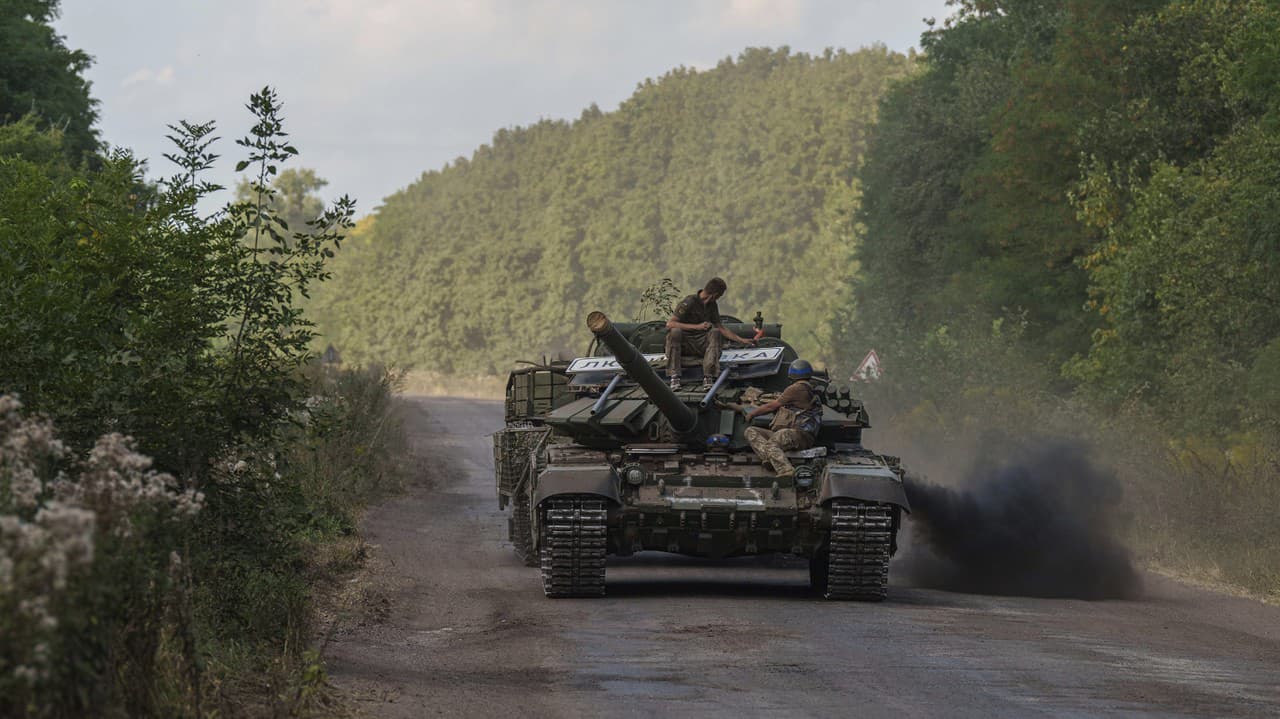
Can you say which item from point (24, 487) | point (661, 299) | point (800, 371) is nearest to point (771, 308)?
point (661, 299)

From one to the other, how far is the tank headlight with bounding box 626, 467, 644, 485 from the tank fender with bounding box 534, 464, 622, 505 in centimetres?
10

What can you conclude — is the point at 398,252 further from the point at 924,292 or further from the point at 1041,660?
the point at 1041,660

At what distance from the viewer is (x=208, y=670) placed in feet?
30.0

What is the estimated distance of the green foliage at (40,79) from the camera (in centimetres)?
3900

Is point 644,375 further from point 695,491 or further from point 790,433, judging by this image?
point 790,433

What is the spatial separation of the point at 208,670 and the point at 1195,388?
20003mm

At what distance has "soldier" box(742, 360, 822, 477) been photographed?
15758 millimetres

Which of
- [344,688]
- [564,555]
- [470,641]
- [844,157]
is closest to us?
[344,688]

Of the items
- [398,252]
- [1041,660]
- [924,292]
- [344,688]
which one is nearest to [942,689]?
[1041,660]

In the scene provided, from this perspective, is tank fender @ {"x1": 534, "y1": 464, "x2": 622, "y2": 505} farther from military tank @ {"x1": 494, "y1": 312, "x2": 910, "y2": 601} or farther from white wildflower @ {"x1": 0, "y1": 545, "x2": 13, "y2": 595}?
white wildflower @ {"x1": 0, "y1": 545, "x2": 13, "y2": 595}

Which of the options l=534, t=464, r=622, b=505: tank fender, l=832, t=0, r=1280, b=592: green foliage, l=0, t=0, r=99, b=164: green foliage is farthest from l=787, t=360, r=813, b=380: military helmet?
l=0, t=0, r=99, b=164: green foliage

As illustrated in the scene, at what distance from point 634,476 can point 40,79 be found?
29.3 meters

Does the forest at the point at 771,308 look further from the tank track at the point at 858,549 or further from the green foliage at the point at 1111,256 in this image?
the tank track at the point at 858,549

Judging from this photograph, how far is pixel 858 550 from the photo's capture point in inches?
598
